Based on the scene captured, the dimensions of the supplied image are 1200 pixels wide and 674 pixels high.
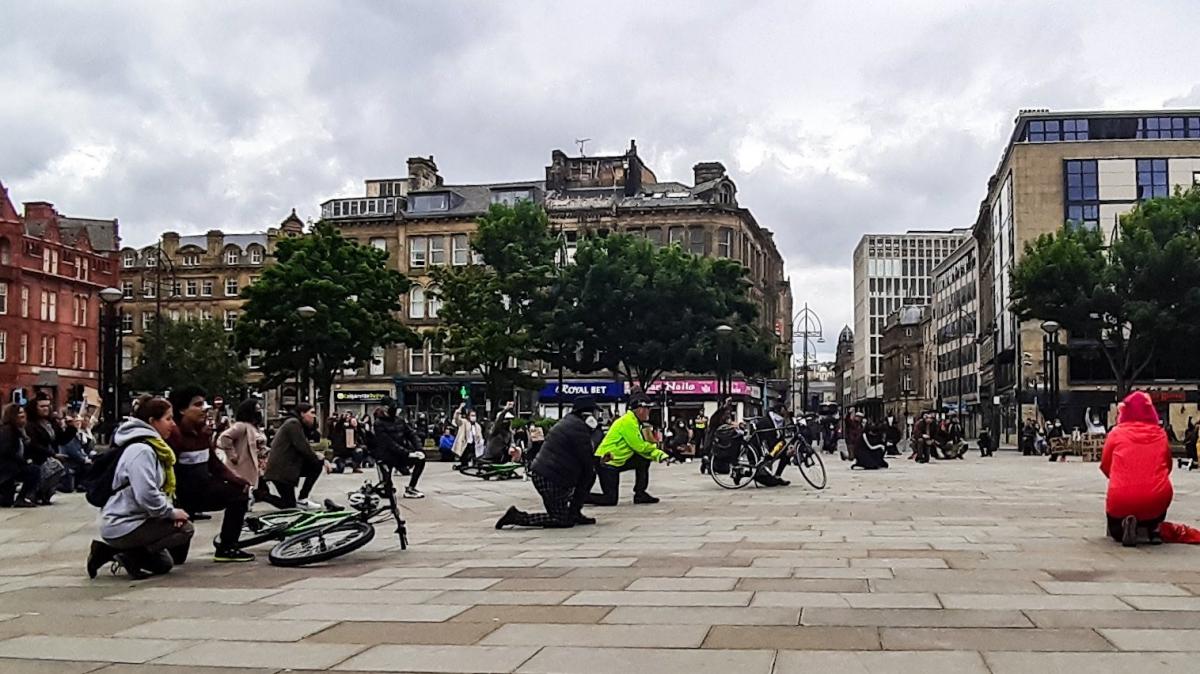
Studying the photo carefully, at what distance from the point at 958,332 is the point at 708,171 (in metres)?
31.9

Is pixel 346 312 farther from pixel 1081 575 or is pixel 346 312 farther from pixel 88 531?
pixel 1081 575

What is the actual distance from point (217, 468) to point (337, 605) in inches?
141

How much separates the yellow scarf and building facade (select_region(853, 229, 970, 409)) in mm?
142506

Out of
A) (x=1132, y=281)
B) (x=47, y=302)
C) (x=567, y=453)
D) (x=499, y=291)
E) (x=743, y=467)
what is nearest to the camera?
(x=567, y=453)

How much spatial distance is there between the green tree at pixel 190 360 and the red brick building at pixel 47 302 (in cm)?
300

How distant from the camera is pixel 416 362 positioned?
7594cm

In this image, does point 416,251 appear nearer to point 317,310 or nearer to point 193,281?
point 193,281

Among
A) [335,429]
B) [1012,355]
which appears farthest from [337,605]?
[1012,355]

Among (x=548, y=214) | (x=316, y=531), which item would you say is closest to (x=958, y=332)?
(x=548, y=214)

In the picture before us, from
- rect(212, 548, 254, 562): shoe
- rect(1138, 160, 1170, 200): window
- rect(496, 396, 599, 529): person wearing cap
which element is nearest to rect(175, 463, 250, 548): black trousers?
rect(212, 548, 254, 562): shoe

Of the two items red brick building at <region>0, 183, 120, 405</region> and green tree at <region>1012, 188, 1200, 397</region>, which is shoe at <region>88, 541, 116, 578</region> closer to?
green tree at <region>1012, 188, 1200, 397</region>

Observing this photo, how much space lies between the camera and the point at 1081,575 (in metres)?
9.30

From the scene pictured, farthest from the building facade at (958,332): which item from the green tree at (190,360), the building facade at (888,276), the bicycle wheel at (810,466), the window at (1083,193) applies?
the bicycle wheel at (810,466)

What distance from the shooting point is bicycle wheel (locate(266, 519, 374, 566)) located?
418 inches
